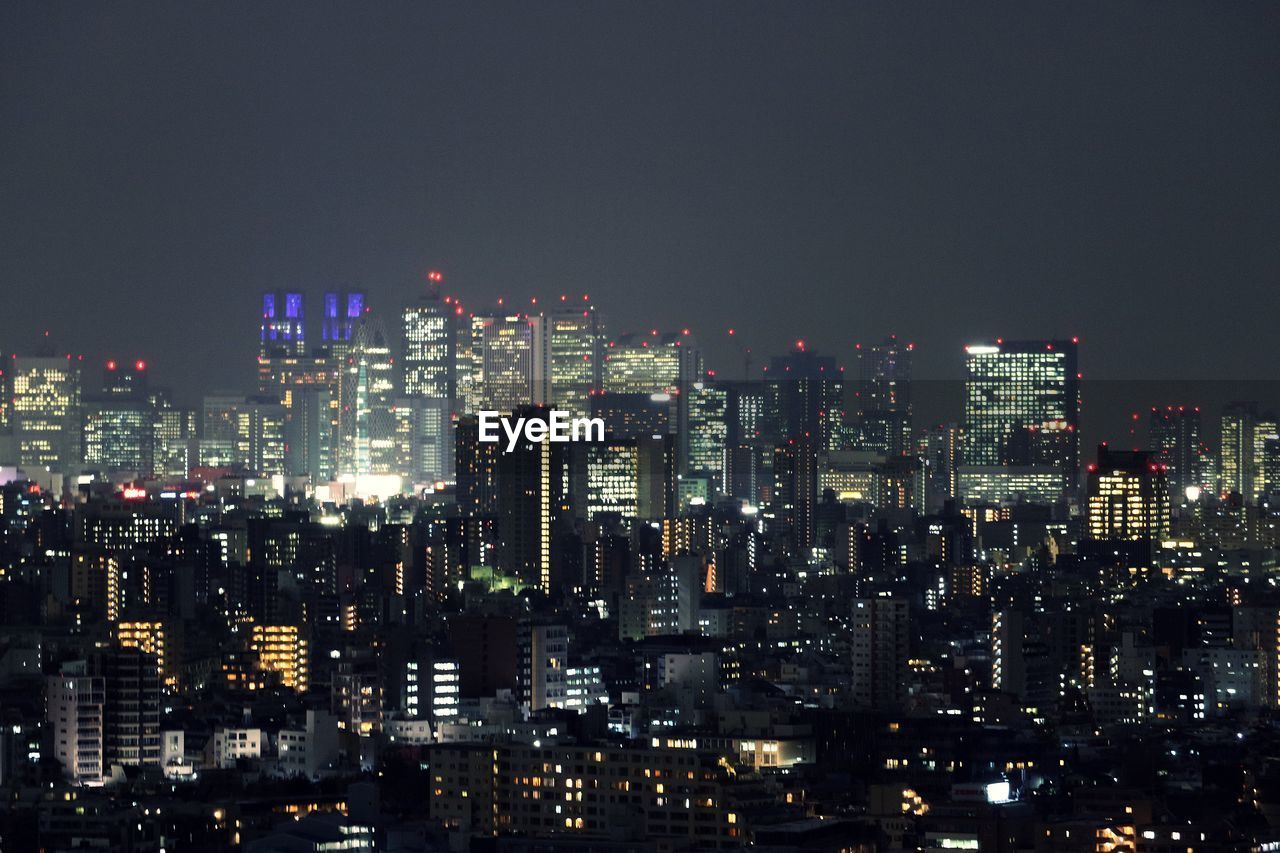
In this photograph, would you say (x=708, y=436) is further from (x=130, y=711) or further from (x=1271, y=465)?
(x=130, y=711)

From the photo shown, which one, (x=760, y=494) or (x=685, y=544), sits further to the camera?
(x=760, y=494)

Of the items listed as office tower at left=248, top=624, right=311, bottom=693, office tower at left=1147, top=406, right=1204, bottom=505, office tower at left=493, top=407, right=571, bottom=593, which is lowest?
office tower at left=248, top=624, right=311, bottom=693

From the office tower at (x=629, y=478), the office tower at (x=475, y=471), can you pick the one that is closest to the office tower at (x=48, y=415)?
the office tower at (x=475, y=471)

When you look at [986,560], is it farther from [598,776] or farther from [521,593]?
[598,776]

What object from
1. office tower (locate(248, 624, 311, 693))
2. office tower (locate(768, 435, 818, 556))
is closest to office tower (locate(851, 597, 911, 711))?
office tower (locate(248, 624, 311, 693))

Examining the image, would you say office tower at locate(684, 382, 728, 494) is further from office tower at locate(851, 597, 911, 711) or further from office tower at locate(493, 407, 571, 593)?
office tower at locate(851, 597, 911, 711)

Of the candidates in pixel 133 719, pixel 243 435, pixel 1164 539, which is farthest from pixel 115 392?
pixel 133 719

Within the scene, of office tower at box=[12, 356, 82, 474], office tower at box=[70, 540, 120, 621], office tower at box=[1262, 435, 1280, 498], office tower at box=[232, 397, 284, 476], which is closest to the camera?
office tower at box=[70, 540, 120, 621]

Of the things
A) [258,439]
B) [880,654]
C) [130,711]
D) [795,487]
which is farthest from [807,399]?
[130,711]
